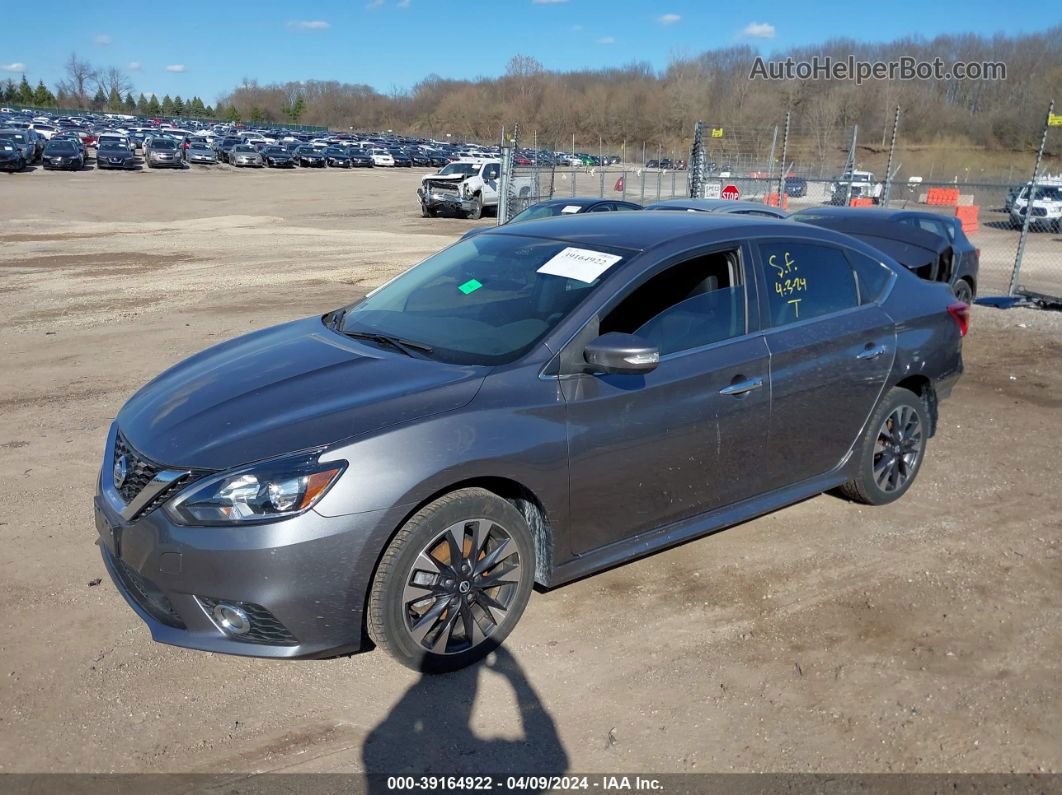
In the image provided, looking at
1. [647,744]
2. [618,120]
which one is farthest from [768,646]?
[618,120]

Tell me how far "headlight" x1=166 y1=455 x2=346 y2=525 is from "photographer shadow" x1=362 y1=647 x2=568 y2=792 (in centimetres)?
87

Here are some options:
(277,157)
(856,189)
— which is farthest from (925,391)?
(277,157)

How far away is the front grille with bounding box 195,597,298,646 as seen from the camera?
3.10 metres

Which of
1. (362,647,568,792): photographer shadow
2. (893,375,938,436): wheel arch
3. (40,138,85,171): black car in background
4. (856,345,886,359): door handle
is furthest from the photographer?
(40,138,85,171): black car in background

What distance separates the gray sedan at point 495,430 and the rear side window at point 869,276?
0.07ft

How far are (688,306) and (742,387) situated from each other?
459 millimetres

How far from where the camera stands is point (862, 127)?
34.8 m

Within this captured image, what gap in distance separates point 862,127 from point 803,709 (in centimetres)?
3579

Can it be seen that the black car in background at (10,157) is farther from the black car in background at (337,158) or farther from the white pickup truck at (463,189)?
the black car in background at (337,158)

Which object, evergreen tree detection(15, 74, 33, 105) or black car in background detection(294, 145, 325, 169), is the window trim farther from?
evergreen tree detection(15, 74, 33, 105)

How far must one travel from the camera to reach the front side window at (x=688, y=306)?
3.90 m

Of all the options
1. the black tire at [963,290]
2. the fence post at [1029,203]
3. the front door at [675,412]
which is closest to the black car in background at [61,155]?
the fence post at [1029,203]

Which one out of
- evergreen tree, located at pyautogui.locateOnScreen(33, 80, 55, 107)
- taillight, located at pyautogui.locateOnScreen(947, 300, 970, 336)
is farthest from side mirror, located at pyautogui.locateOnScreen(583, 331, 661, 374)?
evergreen tree, located at pyautogui.locateOnScreen(33, 80, 55, 107)
